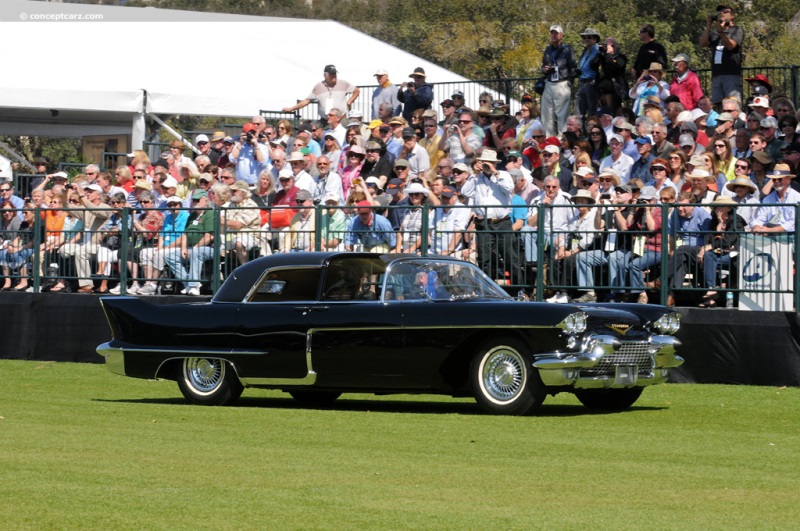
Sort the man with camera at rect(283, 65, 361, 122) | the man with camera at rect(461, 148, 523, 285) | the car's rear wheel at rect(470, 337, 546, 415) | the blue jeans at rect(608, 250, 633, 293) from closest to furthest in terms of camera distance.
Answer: the car's rear wheel at rect(470, 337, 546, 415) → the blue jeans at rect(608, 250, 633, 293) → the man with camera at rect(461, 148, 523, 285) → the man with camera at rect(283, 65, 361, 122)

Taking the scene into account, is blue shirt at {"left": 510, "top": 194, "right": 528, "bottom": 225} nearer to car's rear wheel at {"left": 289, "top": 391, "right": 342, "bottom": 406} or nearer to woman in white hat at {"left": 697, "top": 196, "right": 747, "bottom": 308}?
woman in white hat at {"left": 697, "top": 196, "right": 747, "bottom": 308}

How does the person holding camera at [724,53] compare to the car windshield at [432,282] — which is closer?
the car windshield at [432,282]

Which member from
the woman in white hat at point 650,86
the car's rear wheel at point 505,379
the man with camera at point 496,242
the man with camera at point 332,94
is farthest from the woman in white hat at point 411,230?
the man with camera at point 332,94

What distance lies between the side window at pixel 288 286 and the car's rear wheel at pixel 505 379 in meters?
1.84

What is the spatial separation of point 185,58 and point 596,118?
11378 mm

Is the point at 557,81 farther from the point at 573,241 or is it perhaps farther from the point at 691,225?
the point at 691,225

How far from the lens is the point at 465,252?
17.7m

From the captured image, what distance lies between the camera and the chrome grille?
1252 centimetres

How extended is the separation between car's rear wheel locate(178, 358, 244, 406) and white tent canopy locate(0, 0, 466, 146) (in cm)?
1463

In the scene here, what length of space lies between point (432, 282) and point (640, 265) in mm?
3936

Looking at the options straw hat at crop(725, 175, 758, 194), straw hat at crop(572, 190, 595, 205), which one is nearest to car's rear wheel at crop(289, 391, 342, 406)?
straw hat at crop(572, 190, 595, 205)

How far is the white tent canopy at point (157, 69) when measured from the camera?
91.6ft

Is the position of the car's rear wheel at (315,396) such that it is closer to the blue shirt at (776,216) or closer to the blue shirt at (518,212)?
the blue shirt at (518,212)

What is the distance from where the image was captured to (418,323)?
1292 cm
